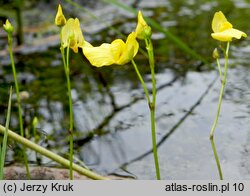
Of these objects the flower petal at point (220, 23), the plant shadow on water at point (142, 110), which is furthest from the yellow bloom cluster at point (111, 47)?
the plant shadow on water at point (142, 110)

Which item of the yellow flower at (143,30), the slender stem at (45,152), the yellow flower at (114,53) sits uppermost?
the yellow flower at (143,30)

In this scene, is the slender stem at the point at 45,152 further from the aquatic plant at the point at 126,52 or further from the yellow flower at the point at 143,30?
the yellow flower at the point at 143,30

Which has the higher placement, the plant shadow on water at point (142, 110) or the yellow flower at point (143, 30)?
the plant shadow on water at point (142, 110)

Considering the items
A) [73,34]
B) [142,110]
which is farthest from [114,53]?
[142,110]

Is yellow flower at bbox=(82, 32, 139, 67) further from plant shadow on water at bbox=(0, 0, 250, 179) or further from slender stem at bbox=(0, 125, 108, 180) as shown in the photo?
plant shadow on water at bbox=(0, 0, 250, 179)

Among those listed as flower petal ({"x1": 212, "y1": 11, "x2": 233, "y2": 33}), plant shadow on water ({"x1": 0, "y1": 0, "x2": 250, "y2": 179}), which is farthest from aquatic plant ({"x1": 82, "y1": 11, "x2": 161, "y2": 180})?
plant shadow on water ({"x1": 0, "y1": 0, "x2": 250, "y2": 179})

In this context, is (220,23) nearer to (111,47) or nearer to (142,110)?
(111,47)
